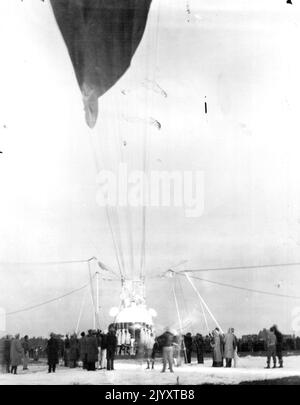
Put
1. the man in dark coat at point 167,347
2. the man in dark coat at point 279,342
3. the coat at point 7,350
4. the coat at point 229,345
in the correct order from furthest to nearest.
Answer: the coat at point 229,345, the man in dark coat at point 279,342, the coat at point 7,350, the man in dark coat at point 167,347

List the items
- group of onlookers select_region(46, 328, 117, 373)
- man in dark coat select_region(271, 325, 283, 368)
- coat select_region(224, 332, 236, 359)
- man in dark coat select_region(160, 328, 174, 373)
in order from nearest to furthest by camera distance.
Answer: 1. man in dark coat select_region(160, 328, 174, 373)
2. man in dark coat select_region(271, 325, 283, 368)
3. group of onlookers select_region(46, 328, 117, 373)
4. coat select_region(224, 332, 236, 359)

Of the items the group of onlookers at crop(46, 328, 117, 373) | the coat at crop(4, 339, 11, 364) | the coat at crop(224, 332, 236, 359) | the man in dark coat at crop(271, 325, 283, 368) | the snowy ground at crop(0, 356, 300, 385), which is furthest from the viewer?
the coat at crop(224, 332, 236, 359)

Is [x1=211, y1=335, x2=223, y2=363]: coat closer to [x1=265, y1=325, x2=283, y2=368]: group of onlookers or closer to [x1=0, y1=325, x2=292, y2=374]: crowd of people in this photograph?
[x1=0, y1=325, x2=292, y2=374]: crowd of people

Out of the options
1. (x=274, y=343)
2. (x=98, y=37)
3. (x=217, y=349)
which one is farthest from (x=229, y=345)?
(x=98, y=37)

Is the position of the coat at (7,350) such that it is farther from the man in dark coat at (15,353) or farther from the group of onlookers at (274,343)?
the group of onlookers at (274,343)

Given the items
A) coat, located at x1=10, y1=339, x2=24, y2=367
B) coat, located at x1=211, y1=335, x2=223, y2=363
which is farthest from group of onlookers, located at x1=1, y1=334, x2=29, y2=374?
coat, located at x1=211, y1=335, x2=223, y2=363

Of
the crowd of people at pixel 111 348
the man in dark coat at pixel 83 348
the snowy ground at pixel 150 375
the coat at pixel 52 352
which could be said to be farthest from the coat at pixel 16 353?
the man in dark coat at pixel 83 348

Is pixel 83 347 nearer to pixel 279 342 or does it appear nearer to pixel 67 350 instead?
pixel 67 350
